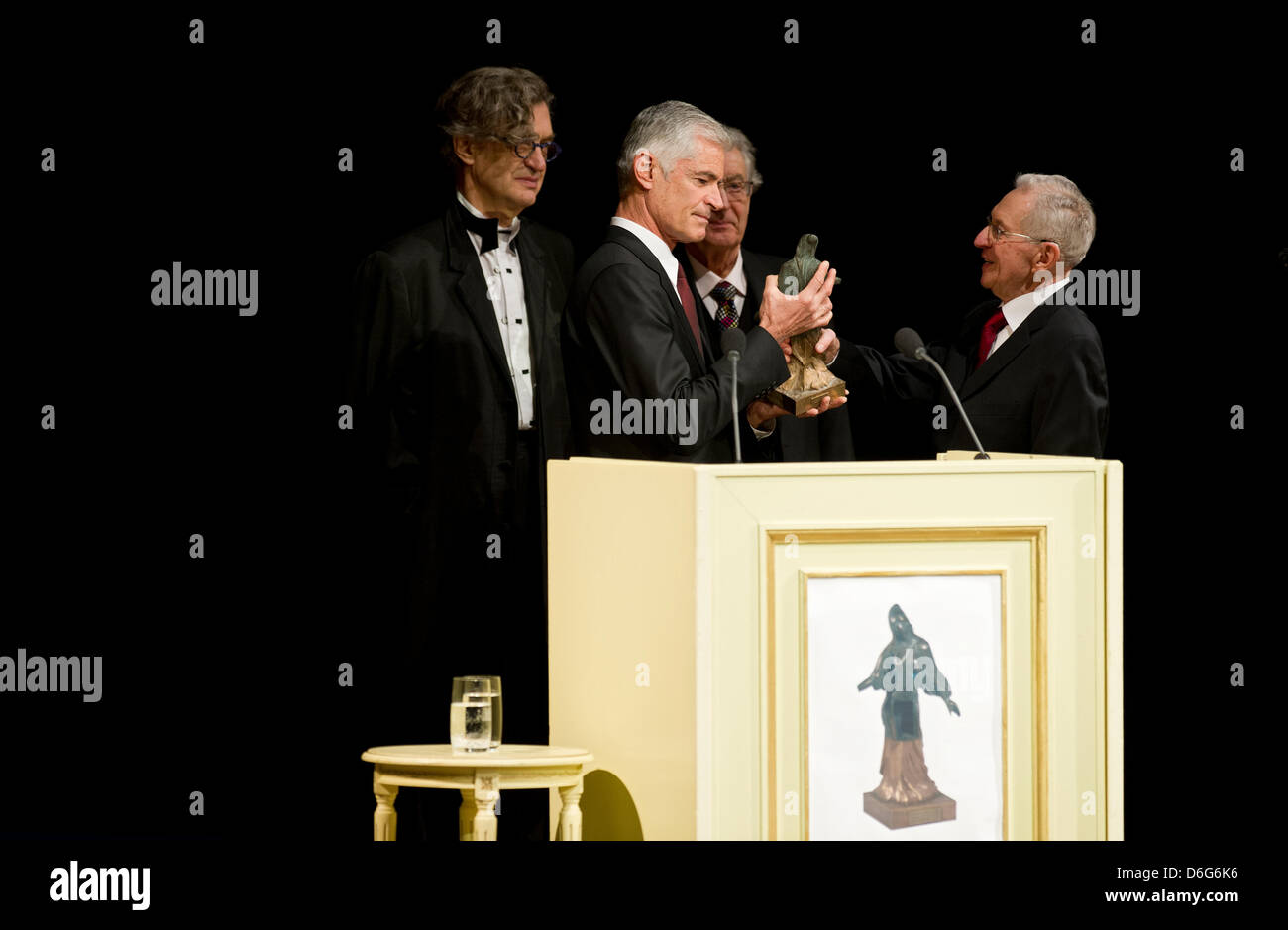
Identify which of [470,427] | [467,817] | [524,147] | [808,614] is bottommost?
[467,817]

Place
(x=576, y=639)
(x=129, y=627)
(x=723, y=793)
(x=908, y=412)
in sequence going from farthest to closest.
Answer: (x=908, y=412) < (x=129, y=627) < (x=576, y=639) < (x=723, y=793)

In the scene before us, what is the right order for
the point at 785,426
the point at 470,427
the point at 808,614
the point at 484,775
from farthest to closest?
the point at 785,426 < the point at 470,427 < the point at 484,775 < the point at 808,614

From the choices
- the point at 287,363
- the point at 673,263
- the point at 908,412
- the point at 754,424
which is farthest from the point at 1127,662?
the point at 287,363

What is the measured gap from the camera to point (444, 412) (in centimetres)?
499

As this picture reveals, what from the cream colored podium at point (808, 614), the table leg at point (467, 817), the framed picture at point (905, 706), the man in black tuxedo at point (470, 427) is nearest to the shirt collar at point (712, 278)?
the man in black tuxedo at point (470, 427)

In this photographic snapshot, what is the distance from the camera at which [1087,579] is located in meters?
3.90

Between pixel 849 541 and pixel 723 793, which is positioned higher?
pixel 849 541

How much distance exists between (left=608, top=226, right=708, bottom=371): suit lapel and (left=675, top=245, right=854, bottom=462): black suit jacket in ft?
1.35

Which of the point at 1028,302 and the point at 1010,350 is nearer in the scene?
the point at 1010,350

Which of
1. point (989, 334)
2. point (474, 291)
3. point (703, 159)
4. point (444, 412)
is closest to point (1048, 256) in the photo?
point (989, 334)

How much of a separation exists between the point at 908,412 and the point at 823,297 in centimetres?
101

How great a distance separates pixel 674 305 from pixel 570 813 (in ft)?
3.98

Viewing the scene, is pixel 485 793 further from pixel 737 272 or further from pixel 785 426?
pixel 737 272

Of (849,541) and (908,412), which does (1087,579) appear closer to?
(849,541)
